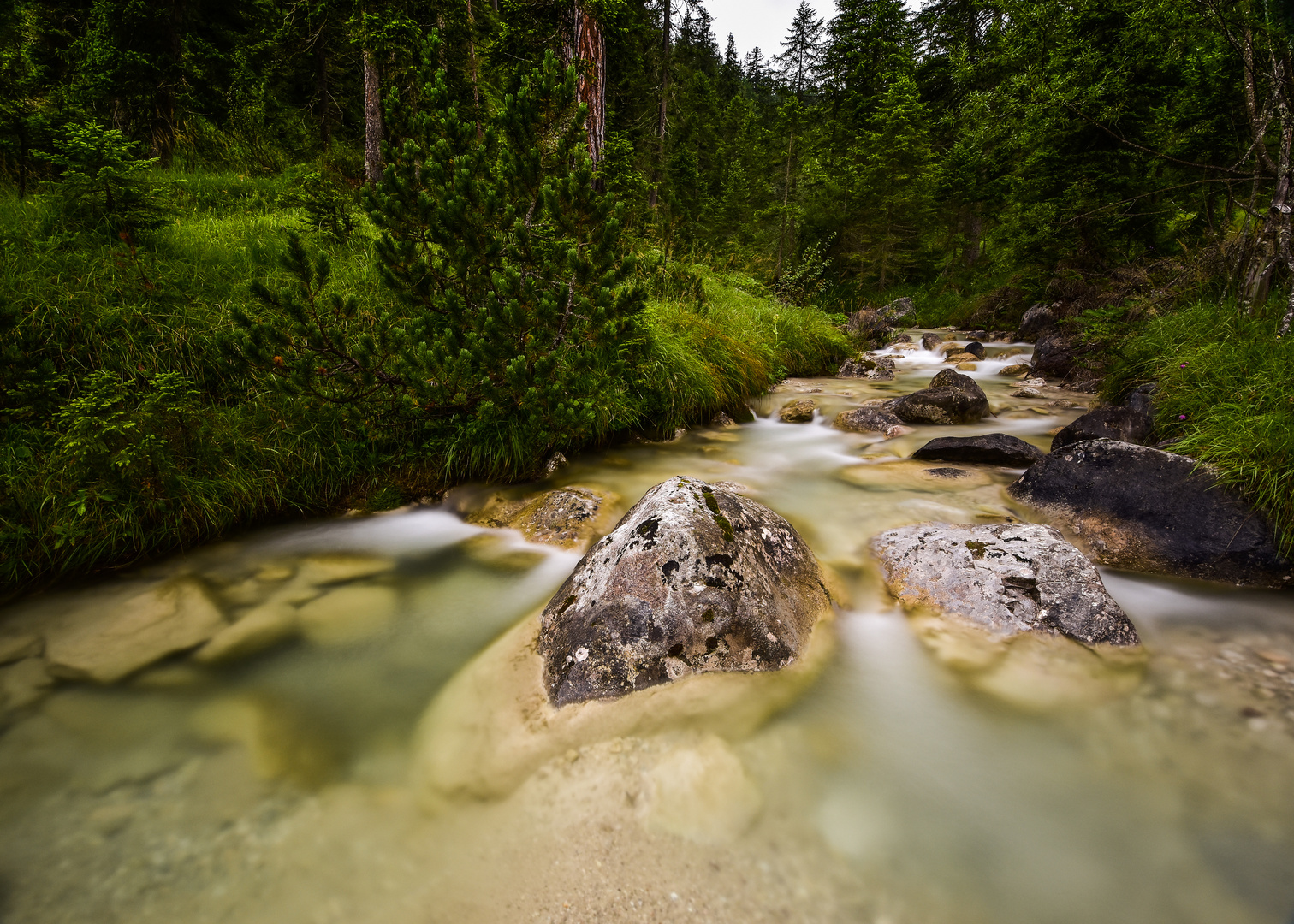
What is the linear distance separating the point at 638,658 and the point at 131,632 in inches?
110

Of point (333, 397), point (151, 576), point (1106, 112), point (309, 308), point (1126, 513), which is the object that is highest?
point (1106, 112)

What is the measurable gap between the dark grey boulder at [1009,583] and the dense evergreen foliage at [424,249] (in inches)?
61.3

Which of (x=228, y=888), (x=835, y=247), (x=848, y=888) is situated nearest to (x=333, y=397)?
(x=228, y=888)

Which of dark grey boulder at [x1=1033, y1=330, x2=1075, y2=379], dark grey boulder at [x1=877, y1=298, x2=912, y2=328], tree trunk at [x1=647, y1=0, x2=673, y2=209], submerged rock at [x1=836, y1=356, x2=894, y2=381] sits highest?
tree trunk at [x1=647, y1=0, x2=673, y2=209]

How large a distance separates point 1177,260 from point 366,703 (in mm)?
10665

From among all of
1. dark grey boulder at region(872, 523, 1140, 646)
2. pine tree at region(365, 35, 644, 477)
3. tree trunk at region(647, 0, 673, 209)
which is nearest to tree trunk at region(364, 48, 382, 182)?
pine tree at region(365, 35, 644, 477)

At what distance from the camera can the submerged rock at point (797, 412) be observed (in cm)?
744

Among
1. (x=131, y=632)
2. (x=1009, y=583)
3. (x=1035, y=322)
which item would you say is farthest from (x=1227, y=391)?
(x=1035, y=322)

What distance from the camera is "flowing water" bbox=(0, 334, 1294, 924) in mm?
1639

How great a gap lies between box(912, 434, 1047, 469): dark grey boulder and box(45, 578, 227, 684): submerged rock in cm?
607

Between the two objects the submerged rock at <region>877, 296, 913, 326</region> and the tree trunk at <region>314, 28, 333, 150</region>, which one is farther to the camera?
the submerged rock at <region>877, 296, 913, 326</region>

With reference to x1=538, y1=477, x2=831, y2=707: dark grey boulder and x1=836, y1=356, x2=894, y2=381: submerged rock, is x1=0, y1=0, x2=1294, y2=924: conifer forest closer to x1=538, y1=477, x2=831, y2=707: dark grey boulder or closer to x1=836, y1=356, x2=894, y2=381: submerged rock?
x1=538, y1=477, x2=831, y2=707: dark grey boulder

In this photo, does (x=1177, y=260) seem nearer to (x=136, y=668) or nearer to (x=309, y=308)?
(x=309, y=308)

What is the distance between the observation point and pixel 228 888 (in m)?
1.65
